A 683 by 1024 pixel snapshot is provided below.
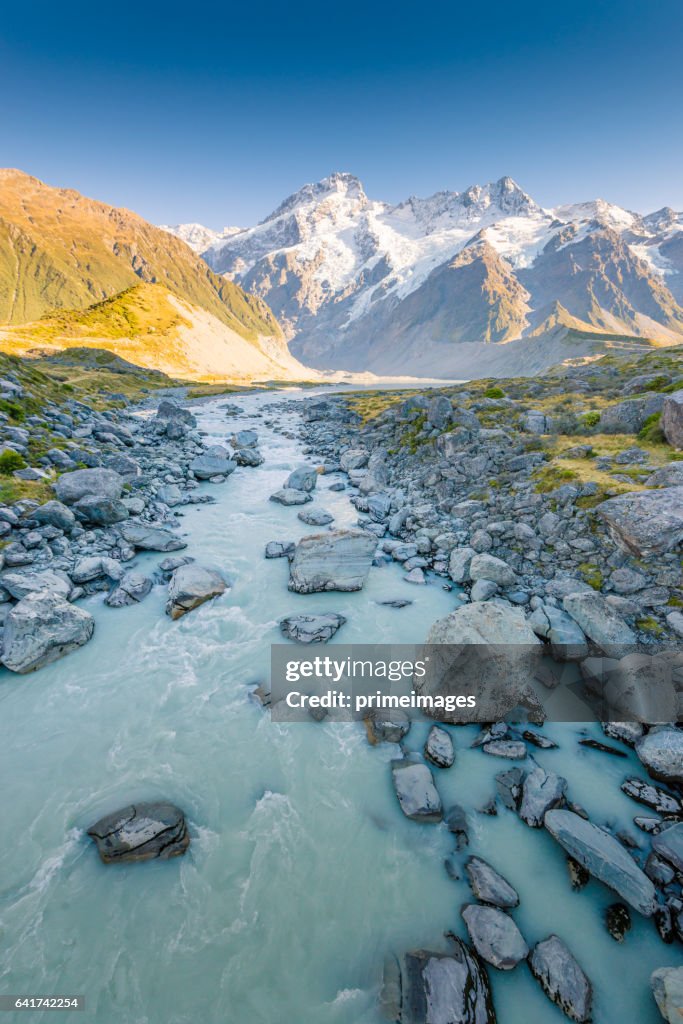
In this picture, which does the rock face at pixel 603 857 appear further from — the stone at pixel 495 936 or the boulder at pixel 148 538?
the boulder at pixel 148 538

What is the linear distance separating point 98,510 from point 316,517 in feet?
34.1

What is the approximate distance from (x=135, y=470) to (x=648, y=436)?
29.0 m

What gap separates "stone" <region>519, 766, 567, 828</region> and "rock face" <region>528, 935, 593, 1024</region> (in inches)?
77.0

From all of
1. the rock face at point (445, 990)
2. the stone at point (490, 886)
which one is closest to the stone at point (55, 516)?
the rock face at point (445, 990)

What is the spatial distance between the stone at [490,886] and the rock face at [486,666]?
3341 millimetres

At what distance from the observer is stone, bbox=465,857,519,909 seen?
282 inches

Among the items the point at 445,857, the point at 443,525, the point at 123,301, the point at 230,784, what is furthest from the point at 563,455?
the point at 123,301

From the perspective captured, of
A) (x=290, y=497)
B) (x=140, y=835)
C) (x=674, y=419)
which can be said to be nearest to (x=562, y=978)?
(x=140, y=835)

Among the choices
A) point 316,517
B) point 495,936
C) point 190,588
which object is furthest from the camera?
point 316,517

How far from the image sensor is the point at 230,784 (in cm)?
925

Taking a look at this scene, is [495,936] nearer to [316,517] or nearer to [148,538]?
[148,538]

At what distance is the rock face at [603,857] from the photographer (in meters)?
7.15

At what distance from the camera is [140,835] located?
25.8ft

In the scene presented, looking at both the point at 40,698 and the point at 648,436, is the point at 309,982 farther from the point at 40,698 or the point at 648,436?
the point at 648,436
